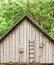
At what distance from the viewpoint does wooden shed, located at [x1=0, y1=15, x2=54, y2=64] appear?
1717cm

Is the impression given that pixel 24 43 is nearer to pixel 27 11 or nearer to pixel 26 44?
pixel 26 44

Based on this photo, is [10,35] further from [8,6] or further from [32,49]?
[8,6]

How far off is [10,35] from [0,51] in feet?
4.01

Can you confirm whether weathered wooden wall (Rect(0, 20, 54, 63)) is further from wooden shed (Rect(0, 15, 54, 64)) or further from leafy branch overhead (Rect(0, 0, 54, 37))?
leafy branch overhead (Rect(0, 0, 54, 37))

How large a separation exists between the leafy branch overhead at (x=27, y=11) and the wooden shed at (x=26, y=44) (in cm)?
1459

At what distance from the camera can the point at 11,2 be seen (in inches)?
1320

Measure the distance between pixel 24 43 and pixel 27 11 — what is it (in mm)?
17681

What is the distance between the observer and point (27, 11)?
34.6 metres

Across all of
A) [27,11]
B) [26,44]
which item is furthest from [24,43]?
[27,11]

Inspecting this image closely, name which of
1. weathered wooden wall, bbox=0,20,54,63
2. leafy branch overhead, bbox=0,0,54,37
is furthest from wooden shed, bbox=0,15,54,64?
leafy branch overhead, bbox=0,0,54,37

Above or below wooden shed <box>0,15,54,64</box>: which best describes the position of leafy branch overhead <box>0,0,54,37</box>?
above

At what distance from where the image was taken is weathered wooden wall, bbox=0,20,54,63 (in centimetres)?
1720

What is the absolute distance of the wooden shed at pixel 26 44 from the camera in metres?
17.2

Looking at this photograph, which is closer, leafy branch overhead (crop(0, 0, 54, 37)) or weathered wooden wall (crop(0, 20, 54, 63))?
weathered wooden wall (crop(0, 20, 54, 63))
